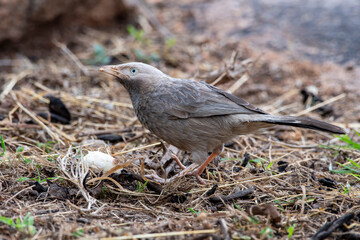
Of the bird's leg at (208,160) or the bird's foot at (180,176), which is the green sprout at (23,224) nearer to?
the bird's foot at (180,176)

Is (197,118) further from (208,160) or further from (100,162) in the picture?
(100,162)

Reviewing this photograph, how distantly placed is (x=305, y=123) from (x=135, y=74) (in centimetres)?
193

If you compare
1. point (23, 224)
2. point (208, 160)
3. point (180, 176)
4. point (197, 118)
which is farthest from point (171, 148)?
point (23, 224)

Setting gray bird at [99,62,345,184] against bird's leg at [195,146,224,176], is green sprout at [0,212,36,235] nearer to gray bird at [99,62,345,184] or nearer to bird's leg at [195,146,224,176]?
gray bird at [99,62,345,184]

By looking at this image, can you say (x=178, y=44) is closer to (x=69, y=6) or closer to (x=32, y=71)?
(x=69, y=6)

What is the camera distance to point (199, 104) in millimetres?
4465

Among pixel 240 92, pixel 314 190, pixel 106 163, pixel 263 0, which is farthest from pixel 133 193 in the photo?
pixel 263 0

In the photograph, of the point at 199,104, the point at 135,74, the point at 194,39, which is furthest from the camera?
the point at 194,39

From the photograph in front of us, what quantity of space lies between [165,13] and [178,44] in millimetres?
1603

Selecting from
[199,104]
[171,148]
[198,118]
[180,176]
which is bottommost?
[171,148]

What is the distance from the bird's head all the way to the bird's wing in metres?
0.23

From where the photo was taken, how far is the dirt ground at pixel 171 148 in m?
3.30

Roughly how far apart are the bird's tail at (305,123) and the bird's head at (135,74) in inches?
51.6

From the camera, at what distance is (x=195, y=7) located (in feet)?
33.9
